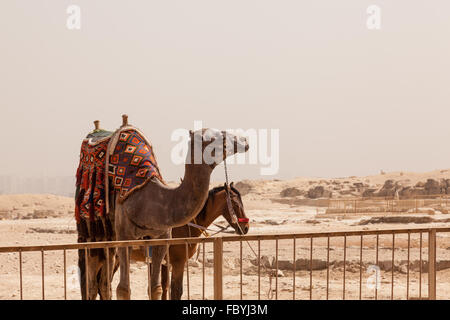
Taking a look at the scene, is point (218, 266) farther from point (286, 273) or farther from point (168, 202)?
point (286, 273)

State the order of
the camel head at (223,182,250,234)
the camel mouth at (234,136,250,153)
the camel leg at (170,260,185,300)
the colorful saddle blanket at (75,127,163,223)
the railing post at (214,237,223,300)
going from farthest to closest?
the camel head at (223,182,250,234), the camel leg at (170,260,185,300), the colorful saddle blanket at (75,127,163,223), the camel mouth at (234,136,250,153), the railing post at (214,237,223,300)

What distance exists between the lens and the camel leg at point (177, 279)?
348 inches

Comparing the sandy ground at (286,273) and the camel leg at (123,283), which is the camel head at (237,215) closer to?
the sandy ground at (286,273)

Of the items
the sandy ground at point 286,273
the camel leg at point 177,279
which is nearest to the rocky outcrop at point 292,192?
the sandy ground at point 286,273

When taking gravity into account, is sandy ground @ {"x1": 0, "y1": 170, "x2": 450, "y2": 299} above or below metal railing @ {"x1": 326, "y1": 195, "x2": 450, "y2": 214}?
above

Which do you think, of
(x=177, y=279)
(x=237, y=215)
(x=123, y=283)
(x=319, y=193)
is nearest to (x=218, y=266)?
(x=123, y=283)

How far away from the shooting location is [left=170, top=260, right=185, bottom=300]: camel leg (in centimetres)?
884

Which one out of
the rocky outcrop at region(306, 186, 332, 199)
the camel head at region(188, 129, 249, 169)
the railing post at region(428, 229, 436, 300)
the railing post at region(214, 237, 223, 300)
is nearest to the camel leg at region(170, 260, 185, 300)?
the camel head at region(188, 129, 249, 169)

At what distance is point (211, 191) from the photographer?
984cm

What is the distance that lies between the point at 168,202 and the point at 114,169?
3.46 ft

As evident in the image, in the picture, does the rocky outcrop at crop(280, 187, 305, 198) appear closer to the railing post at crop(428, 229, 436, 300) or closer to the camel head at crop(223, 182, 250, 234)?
the camel head at crop(223, 182, 250, 234)

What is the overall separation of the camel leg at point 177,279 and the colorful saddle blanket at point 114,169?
1.41 metres
